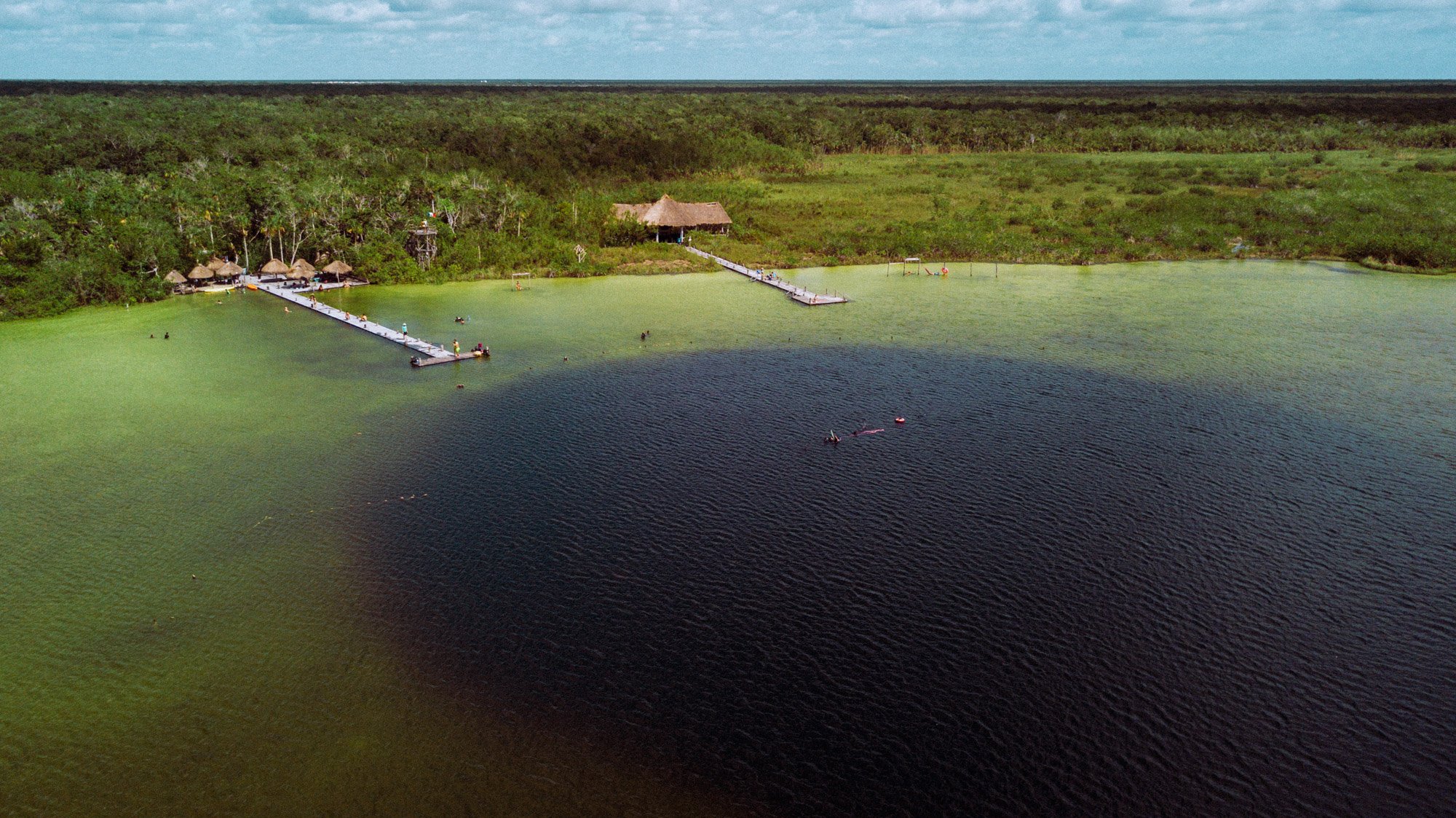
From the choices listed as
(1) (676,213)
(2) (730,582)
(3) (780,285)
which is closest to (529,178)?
(1) (676,213)

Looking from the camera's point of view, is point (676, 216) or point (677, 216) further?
point (677, 216)

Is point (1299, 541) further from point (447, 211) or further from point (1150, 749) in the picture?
point (447, 211)

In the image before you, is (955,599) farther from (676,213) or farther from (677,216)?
(676,213)

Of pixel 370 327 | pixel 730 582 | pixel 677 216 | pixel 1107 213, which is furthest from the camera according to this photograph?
pixel 1107 213

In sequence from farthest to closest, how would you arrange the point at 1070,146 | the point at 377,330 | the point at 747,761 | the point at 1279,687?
the point at 1070,146 → the point at 377,330 → the point at 1279,687 → the point at 747,761

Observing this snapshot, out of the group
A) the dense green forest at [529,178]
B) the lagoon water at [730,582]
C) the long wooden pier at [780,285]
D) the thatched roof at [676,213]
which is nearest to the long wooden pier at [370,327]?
the lagoon water at [730,582]

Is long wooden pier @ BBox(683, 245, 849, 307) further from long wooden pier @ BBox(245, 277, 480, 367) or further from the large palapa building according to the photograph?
long wooden pier @ BBox(245, 277, 480, 367)

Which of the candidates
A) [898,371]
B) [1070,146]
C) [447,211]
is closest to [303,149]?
[447,211]
